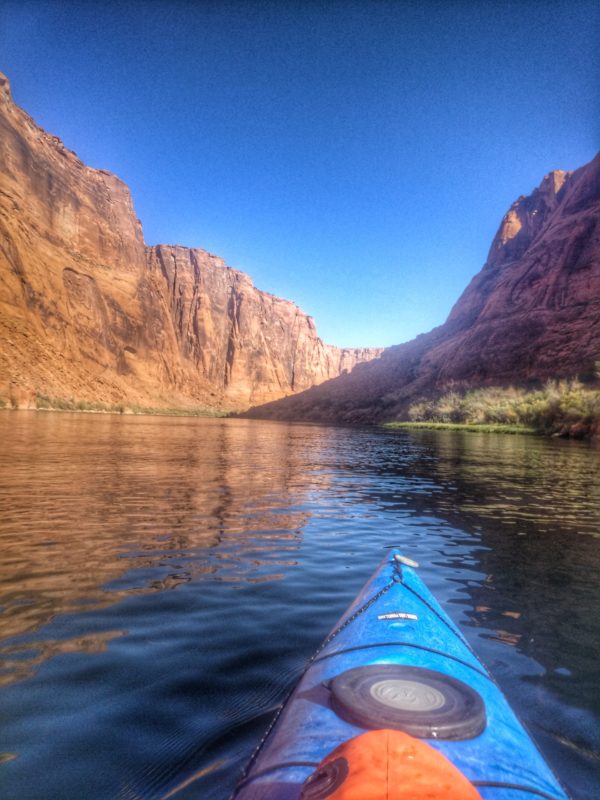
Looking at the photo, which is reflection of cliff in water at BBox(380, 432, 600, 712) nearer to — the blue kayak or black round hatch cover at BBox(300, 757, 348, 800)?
the blue kayak

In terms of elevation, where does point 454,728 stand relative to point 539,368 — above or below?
below

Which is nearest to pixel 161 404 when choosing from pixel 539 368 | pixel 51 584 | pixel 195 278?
pixel 195 278

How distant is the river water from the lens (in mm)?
2480

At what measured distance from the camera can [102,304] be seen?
69.7 metres

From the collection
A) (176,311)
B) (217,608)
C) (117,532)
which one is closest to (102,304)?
(176,311)

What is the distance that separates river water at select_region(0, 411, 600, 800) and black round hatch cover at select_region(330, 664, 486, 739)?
2.31ft

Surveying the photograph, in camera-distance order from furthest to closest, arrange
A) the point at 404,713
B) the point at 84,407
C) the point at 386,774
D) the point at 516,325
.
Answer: the point at 516,325, the point at 84,407, the point at 404,713, the point at 386,774

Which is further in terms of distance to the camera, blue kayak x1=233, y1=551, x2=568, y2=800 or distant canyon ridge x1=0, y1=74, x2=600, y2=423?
distant canyon ridge x1=0, y1=74, x2=600, y2=423

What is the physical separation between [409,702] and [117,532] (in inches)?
214

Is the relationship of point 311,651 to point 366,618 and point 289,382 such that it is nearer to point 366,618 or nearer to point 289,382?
point 366,618

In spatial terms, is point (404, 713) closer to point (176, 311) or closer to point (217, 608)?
point (217, 608)

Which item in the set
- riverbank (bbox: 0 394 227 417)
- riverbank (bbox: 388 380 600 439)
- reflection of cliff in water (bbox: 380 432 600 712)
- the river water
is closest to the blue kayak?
the river water

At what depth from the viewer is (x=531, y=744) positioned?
2.02 meters

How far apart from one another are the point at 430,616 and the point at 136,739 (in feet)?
6.01
